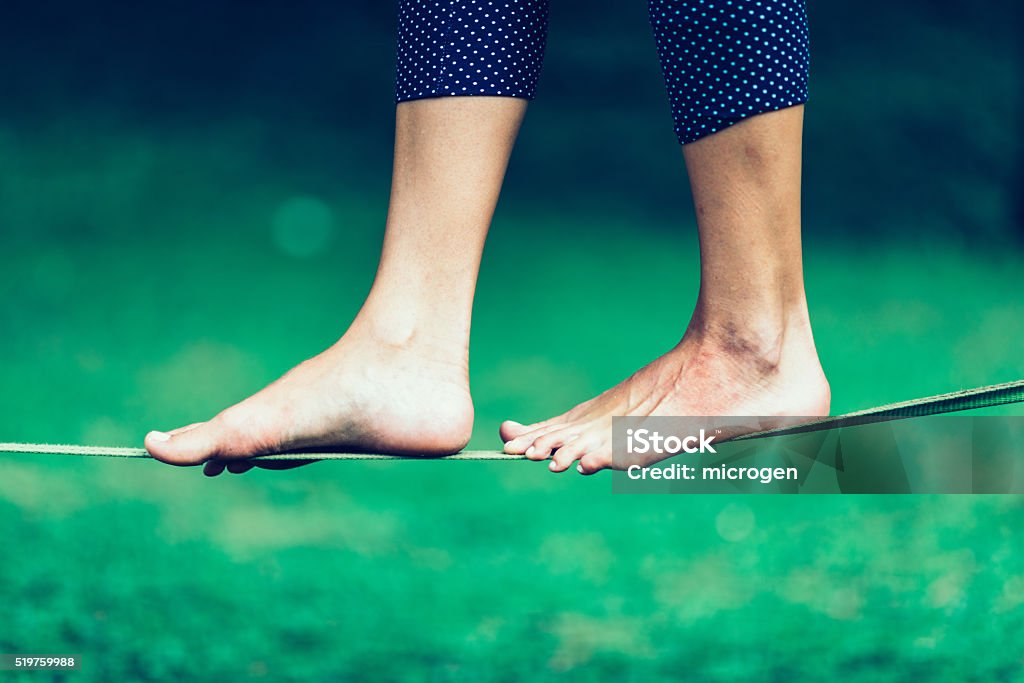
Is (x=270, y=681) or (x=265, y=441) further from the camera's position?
(x=270, y=681)

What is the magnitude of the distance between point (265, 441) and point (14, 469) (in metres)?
1.31

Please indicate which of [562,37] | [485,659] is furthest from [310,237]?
[485,659]

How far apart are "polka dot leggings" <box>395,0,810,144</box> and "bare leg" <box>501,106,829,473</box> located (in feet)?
0.07

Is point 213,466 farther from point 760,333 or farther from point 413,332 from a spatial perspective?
point 760,333

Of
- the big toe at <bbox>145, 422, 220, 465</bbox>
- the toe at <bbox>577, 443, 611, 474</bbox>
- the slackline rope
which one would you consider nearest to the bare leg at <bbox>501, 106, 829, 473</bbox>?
the toe at <bbox>577, 443, 611, 474</bbox>

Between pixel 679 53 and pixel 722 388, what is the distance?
270 mm

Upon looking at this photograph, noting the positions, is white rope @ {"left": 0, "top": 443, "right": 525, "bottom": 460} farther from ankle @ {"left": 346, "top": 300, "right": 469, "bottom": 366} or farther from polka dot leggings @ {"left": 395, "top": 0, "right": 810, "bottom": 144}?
polka dot leggings @ {"left": 395, "top": 0, "right": 810, "bottom": 144}

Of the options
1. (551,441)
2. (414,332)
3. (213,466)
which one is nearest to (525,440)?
(551,441)

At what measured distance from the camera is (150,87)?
201cm

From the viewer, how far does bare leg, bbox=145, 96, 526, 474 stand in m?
0.81

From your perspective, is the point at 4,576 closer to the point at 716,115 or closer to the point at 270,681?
the point at 270,681

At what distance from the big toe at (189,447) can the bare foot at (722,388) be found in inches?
9.4

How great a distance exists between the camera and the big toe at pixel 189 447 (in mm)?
839

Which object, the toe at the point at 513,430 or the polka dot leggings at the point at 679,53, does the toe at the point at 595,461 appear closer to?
the toe at the point at 513,430
